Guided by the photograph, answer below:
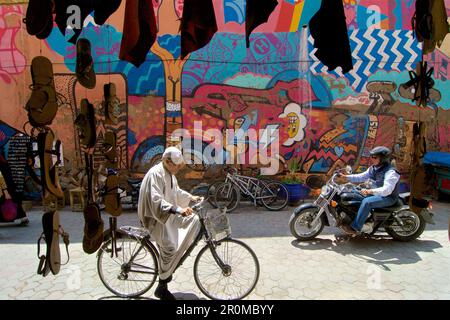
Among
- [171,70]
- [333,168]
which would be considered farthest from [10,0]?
[333,168]

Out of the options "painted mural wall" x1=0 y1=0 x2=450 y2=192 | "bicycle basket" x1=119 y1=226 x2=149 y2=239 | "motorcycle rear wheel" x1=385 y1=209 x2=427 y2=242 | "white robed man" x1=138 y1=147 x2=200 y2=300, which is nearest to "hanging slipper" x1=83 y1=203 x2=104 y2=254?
"white robed man" x1=138 y1=147 x2=200 y2=300

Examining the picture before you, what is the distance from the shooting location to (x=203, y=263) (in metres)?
3.60

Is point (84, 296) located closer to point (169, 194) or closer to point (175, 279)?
point (175, 279)

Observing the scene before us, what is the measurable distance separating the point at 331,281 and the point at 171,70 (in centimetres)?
606

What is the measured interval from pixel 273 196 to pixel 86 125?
6120 millimetres

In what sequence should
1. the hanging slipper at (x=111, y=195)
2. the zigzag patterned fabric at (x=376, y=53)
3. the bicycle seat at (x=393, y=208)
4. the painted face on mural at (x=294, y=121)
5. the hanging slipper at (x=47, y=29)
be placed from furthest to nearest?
the painted face on mural at (x=294, y=121)
the zigzag patterned fabric at (x=376, y=53)
the bicycle seat at (x=393, y=208)
the hanging slipper at (x=111, y=195)
the hanging slipper at (x=47, y=29)

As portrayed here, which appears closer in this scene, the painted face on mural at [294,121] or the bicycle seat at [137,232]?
the bicycle seat at [137,232]

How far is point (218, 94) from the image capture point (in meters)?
8.21

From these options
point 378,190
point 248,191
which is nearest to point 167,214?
point 378,190

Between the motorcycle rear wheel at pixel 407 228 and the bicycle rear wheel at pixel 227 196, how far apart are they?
3.34 metres

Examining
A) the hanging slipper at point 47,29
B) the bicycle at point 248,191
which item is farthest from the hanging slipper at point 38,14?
the bicycle at point 248,191

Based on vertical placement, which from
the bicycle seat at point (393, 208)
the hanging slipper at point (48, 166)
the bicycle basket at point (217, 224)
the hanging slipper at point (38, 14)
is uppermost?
the hanging slipper at point (38, 14)

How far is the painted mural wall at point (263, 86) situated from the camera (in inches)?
310

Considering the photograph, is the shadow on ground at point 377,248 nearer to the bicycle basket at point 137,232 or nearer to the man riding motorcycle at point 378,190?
the man riding motorcycle at point 378,190
